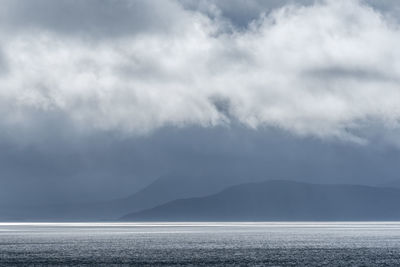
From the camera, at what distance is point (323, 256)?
6038 inches

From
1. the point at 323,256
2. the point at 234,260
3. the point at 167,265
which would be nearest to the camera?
the point at 167,265

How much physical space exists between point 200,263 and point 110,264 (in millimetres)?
16787

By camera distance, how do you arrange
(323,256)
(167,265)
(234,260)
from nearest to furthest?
(167,265) < (234,260) < (323,256)

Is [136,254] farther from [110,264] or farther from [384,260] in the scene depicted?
[384,260]

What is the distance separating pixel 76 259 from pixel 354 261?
55.3 metres

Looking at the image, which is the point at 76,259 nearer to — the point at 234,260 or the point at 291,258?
the point at 234,260

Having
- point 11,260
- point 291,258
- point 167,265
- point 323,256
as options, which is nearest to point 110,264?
point 167,265

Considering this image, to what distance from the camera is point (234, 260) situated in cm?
14038

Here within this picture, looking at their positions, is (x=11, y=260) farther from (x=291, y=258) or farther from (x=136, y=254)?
(x=291, y=258)

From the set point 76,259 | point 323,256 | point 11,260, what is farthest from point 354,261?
point 11,260

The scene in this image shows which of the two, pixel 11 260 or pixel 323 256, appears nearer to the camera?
pixel 11 260

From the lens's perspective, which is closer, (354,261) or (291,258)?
(354,261)

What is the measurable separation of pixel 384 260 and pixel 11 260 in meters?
74.2

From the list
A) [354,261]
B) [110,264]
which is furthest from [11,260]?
[354,261]
